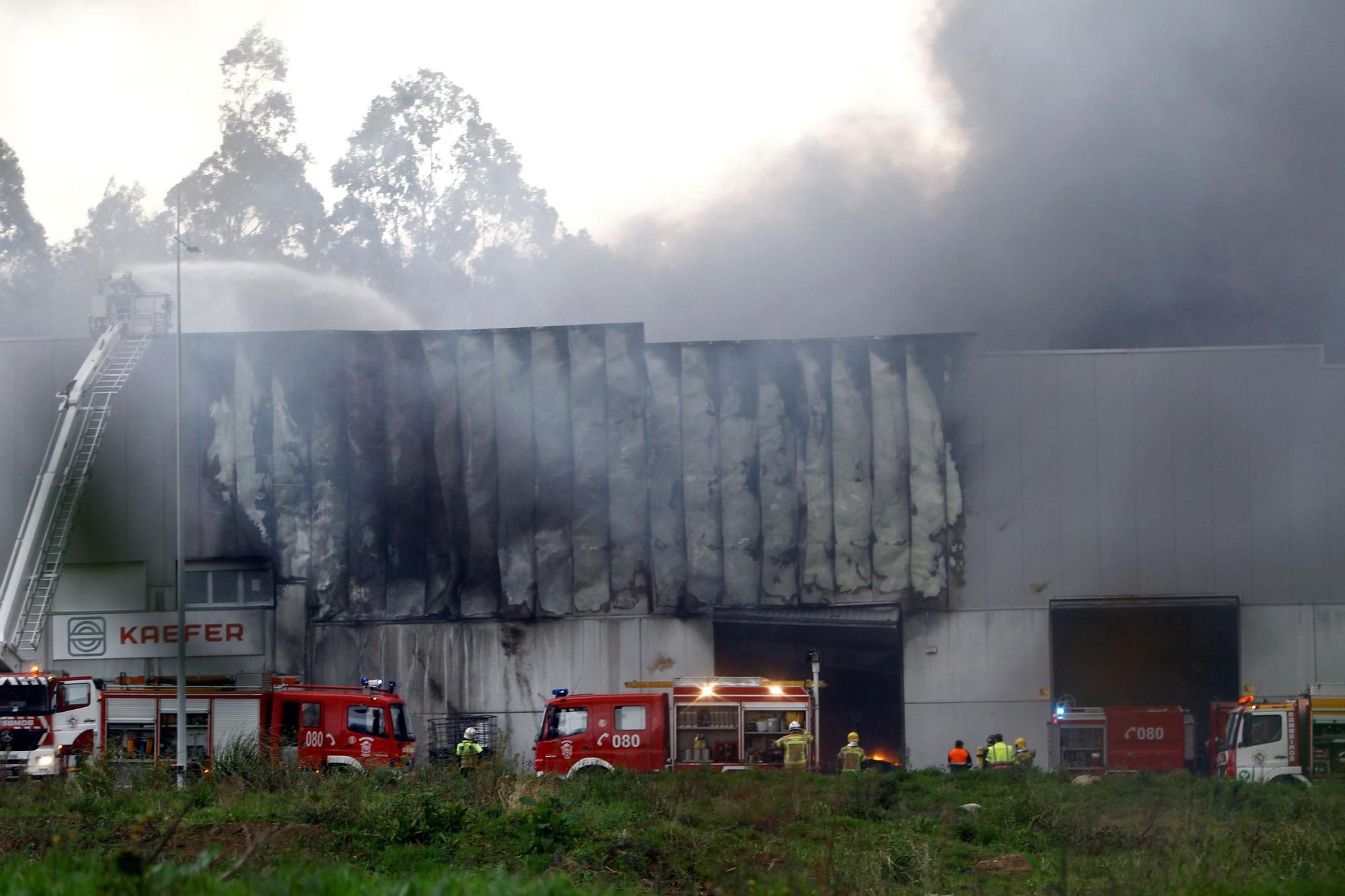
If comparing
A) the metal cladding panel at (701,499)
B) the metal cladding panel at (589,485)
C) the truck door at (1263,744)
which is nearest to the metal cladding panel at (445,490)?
the metal cladding panel at (589,485)

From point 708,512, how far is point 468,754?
324 inches

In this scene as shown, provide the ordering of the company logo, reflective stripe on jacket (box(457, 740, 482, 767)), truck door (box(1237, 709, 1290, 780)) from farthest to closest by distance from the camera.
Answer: the company logo < truck door (box(1237, 709, 1290, 780)) < reflective stripe on jacket (box(457, 740, 482, 767))

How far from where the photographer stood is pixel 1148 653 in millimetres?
23906

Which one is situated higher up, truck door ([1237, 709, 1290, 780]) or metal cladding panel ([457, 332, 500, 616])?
metal cladding panel ([457, 332, 500, 616])

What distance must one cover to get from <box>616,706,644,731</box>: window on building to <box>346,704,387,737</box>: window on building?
133 inches

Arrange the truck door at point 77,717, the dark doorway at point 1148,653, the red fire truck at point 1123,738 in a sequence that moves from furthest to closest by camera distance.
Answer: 1. the dark doorway at point 1148,653
2. the red fire truck at point 1123,738
3. the truck door at point 77,717

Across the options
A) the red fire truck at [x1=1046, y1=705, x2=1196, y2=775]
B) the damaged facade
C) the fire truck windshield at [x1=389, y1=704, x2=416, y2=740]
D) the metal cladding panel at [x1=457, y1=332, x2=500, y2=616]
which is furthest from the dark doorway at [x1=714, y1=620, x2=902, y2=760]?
the fire truck windshield at [x1=389, y1=704, x2=416, y2=740]

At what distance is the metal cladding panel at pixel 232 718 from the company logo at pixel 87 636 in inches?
219

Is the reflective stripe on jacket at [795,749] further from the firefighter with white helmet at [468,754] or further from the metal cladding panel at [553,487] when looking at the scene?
the metal cladding panel at [553,487]

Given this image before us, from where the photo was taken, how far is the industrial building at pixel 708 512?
22.7m

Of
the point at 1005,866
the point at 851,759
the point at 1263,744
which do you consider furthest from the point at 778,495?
the point at 1005,866

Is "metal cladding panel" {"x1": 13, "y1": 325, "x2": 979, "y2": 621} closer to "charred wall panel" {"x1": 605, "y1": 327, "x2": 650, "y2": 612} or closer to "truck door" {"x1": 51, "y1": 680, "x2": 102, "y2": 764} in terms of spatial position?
"charred wall panel" {"x1": 605, "y1": 327, "x2": 650, "y2": 612}

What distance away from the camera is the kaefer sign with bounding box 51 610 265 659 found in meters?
23.0

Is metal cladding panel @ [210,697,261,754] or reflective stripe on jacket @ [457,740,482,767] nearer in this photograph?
reflective stripe on jacket @ [457,740,482,767]
